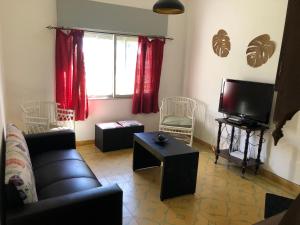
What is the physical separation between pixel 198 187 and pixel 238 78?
5.76 ft

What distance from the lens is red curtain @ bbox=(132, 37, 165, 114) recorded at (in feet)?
14.3

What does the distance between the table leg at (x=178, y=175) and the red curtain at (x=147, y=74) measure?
204 cm

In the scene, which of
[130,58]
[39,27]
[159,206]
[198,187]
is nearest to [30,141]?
[159,206]

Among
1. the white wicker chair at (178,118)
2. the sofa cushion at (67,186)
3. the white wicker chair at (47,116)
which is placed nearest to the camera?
the sofa cushion at (67,186)

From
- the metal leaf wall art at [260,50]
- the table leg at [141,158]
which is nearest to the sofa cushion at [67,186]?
the table leg at [141,158]

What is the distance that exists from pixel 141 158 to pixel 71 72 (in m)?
1.70

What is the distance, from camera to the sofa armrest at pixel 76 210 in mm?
1409

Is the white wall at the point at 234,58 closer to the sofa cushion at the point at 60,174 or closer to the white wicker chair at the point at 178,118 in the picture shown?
the white wicker chair at the point at 178,118

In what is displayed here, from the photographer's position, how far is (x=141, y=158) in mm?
3424

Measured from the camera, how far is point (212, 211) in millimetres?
2598

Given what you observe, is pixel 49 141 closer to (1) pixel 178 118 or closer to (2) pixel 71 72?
(2) pixel 71 72

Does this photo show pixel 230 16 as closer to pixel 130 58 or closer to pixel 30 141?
pixel 130 58

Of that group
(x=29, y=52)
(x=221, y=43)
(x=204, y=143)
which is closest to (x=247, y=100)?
(x=221, y=43)

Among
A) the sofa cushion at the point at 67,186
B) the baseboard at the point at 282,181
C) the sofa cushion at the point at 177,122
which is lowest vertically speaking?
the baseboard at the point at 282,181
